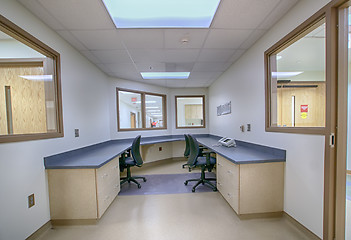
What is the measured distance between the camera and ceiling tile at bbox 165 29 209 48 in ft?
6.21

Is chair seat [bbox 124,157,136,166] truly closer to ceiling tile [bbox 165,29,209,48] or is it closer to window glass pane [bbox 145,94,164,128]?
window glass pane [bbox 145,94,164,128]

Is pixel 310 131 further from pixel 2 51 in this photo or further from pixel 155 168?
pixel 2 51

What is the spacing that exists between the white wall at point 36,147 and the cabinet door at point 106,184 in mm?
597

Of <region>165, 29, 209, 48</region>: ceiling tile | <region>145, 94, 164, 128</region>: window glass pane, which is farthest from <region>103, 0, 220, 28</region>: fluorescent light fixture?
<region>145, 94, 164, 128</region>: window glass pane

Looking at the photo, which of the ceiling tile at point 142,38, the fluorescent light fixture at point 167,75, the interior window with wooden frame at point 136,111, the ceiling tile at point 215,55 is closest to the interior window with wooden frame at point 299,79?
the ceiling tile at point 215,55

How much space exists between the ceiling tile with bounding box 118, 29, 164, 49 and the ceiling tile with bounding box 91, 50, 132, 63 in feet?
0.98

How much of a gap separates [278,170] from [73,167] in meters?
2.52

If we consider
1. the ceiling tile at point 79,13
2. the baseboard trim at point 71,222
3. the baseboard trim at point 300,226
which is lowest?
the baseboard trim at point 71,222

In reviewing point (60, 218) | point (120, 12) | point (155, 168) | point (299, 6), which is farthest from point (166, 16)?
point (155, 168)

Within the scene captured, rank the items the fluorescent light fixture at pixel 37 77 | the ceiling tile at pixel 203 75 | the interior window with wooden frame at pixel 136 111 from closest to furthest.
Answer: the fluorescent light fixture at pixel 37 77 → the ceiling tile at pixel 203 75 → the interior window with wooden frame at pixel 136 111

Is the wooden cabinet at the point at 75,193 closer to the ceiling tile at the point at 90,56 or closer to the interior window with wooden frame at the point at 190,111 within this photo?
the ceiling tile at the point at 90,56

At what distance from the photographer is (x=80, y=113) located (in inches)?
93.1

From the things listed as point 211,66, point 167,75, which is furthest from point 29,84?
point 211,66

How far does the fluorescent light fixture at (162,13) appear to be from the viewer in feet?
5.08
